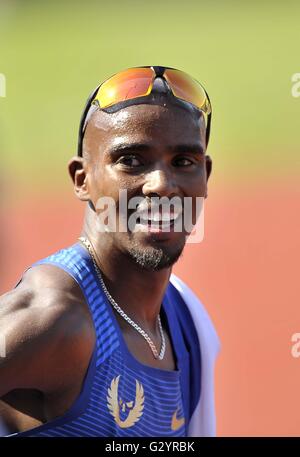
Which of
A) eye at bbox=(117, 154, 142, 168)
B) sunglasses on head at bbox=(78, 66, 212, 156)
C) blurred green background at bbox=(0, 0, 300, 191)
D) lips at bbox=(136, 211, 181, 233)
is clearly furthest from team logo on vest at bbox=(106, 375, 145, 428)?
blurred green background at bbox=(0, 0, 300, 191)

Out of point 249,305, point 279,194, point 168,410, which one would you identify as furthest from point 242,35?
point 168,410

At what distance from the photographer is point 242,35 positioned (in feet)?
12.8

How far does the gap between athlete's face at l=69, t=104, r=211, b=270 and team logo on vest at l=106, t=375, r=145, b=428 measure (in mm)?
317

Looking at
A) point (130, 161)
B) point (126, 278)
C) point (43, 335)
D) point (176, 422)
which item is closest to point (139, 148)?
point (130, 161)

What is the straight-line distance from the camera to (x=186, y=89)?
1909 mm

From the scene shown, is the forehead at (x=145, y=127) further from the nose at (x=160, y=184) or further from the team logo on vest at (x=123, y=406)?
the team logo on vest at (x=123, y=406)

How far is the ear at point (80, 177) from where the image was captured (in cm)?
192

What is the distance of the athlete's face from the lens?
1.75 m

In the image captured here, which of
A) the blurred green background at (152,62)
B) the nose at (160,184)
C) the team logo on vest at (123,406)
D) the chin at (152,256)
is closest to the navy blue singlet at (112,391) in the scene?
the team logo on vest at (123,406)

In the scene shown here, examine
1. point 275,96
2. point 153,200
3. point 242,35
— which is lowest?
point 153,200

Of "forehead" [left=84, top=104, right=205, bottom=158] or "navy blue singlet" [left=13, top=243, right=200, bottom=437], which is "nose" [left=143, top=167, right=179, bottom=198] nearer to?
"forehead" [left=84, top=104, right=205, bottom=158]
